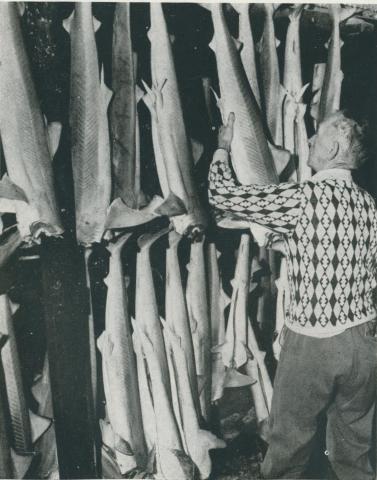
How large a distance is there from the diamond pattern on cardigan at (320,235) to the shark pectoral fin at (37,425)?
979 millimetres

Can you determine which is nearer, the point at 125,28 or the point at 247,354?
the point at 125,28

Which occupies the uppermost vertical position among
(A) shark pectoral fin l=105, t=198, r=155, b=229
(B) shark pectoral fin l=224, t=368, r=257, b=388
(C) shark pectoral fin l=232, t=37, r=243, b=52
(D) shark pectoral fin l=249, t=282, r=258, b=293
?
(C) shark pectoral fin l=232, t=37, r=243, b=52

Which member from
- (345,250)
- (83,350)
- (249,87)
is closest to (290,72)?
(249,87)

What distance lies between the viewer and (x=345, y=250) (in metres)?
1.46

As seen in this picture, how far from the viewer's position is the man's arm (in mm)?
1454

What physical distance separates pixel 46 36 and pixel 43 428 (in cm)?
140

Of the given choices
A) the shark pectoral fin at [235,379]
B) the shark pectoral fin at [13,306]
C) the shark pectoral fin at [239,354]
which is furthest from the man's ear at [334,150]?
the shark pectoral fin at [13,306]

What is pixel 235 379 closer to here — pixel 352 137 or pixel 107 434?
pixel 107 434

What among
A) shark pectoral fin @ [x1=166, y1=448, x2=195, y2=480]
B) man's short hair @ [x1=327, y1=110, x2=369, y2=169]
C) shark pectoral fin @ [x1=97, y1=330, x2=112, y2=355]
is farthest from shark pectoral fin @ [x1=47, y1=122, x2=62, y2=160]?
shark pectoral fin @ [x1=166, y1=448, x2=195, y2=480]

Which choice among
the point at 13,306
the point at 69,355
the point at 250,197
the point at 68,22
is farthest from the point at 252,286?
the point at 68,22

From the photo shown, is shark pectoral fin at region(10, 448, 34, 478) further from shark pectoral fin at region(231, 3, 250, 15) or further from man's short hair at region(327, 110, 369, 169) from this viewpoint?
shark pectoral fin at region(231, 3, 250, 15)

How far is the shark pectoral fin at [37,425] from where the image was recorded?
1572 millimetres

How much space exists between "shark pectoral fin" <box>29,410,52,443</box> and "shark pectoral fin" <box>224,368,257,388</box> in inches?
26.8

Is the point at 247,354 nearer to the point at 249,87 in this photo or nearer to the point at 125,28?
the point at 249,87
